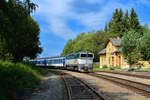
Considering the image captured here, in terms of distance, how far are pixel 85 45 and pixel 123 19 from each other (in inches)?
755

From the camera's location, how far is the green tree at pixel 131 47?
95.2 feet

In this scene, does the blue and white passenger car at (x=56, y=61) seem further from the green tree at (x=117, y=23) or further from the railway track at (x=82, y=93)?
the green tree at (x=117, y=23)

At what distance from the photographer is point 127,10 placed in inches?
2830

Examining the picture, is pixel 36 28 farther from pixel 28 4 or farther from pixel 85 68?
pixel 28 4

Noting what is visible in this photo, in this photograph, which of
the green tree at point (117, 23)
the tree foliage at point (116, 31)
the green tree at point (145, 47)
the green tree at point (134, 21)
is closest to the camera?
the green tree at point (145, 47)

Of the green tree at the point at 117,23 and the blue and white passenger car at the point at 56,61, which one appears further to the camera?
the green tree at the point at 117,23

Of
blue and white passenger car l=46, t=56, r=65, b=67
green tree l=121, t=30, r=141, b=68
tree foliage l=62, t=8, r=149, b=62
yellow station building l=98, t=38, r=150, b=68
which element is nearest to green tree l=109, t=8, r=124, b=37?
tree foliage l=62, t=8, r=149, b=62

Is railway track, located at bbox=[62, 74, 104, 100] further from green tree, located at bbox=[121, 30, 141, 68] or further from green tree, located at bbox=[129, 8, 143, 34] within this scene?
green tree, located at bbox=[129, 8, 143, 34]

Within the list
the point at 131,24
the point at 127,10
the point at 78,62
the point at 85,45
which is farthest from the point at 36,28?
the point at 127,10

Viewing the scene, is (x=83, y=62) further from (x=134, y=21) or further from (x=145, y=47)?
(x=134, y=21)

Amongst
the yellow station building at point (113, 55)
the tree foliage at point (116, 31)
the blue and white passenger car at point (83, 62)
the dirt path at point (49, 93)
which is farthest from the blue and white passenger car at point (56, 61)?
the dirt path at point (49, 93)

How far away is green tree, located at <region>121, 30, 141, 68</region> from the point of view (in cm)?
2902

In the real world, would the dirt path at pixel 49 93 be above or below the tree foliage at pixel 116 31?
below

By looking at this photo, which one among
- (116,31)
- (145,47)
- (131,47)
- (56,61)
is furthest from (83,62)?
(116,31)
